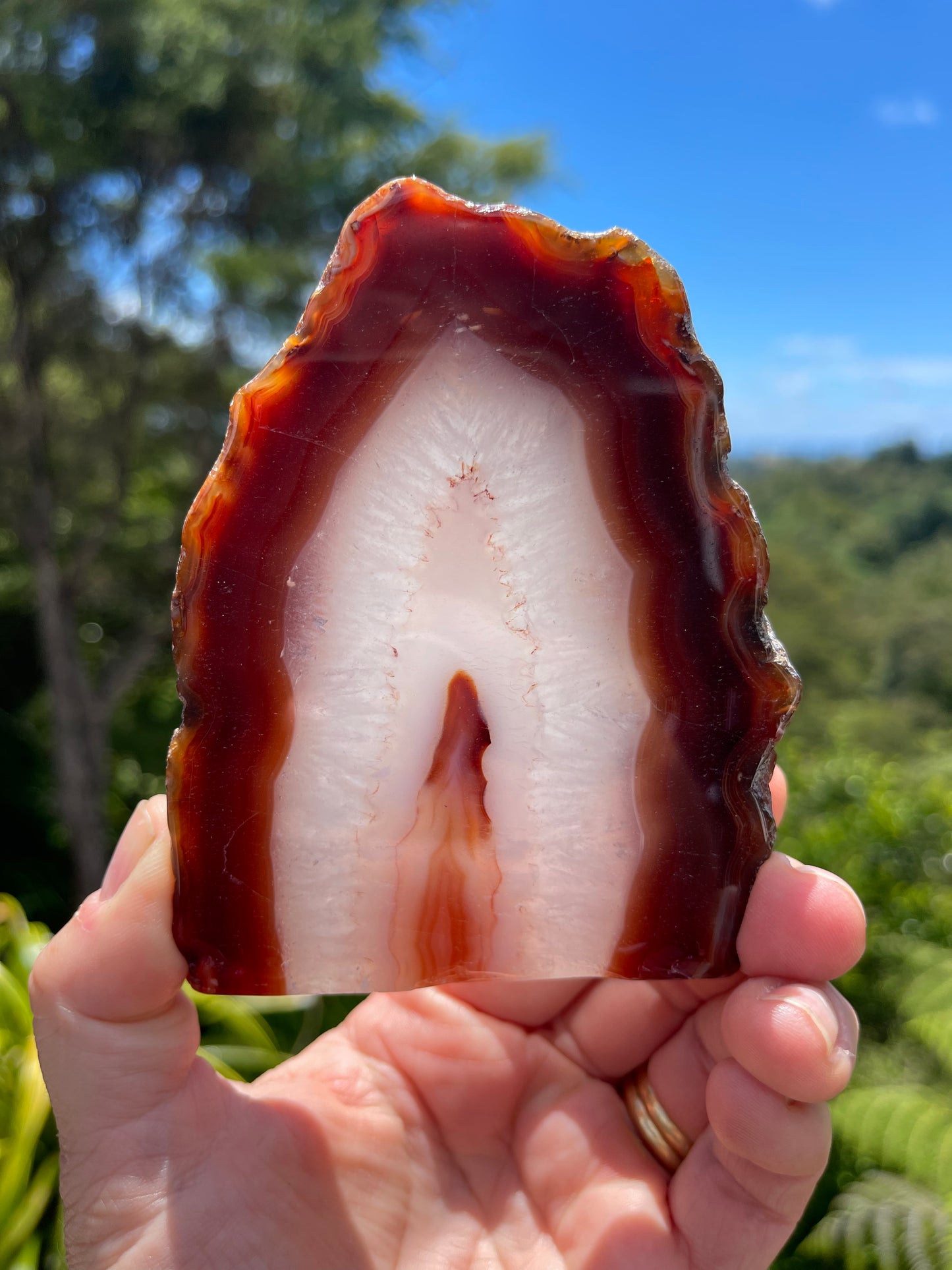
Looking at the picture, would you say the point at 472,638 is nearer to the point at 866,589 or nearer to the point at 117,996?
the point at 117,996

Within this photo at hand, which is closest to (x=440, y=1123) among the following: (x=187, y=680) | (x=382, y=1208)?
(x=382, y=1208)

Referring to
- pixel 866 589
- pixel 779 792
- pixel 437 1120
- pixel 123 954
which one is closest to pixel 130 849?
pixel 123 954

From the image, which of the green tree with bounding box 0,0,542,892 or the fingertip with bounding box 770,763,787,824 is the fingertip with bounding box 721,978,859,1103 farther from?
the green tree with bounding box 0,0,542,892

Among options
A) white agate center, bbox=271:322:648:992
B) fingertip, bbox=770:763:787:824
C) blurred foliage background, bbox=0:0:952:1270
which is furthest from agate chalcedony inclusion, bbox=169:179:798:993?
blurred foliage background, bbox=0:0:952:1270

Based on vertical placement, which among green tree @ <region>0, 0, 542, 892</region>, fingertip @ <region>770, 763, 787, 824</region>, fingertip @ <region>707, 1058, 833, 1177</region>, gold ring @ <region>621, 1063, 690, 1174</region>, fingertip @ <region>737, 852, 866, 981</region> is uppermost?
green tree @ <region>0, 0, 542, 892</region>

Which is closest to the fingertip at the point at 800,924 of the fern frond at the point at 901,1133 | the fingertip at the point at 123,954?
the fingertip at the point at 123,954

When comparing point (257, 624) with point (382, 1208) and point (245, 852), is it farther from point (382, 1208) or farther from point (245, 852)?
point (382, 1208)
